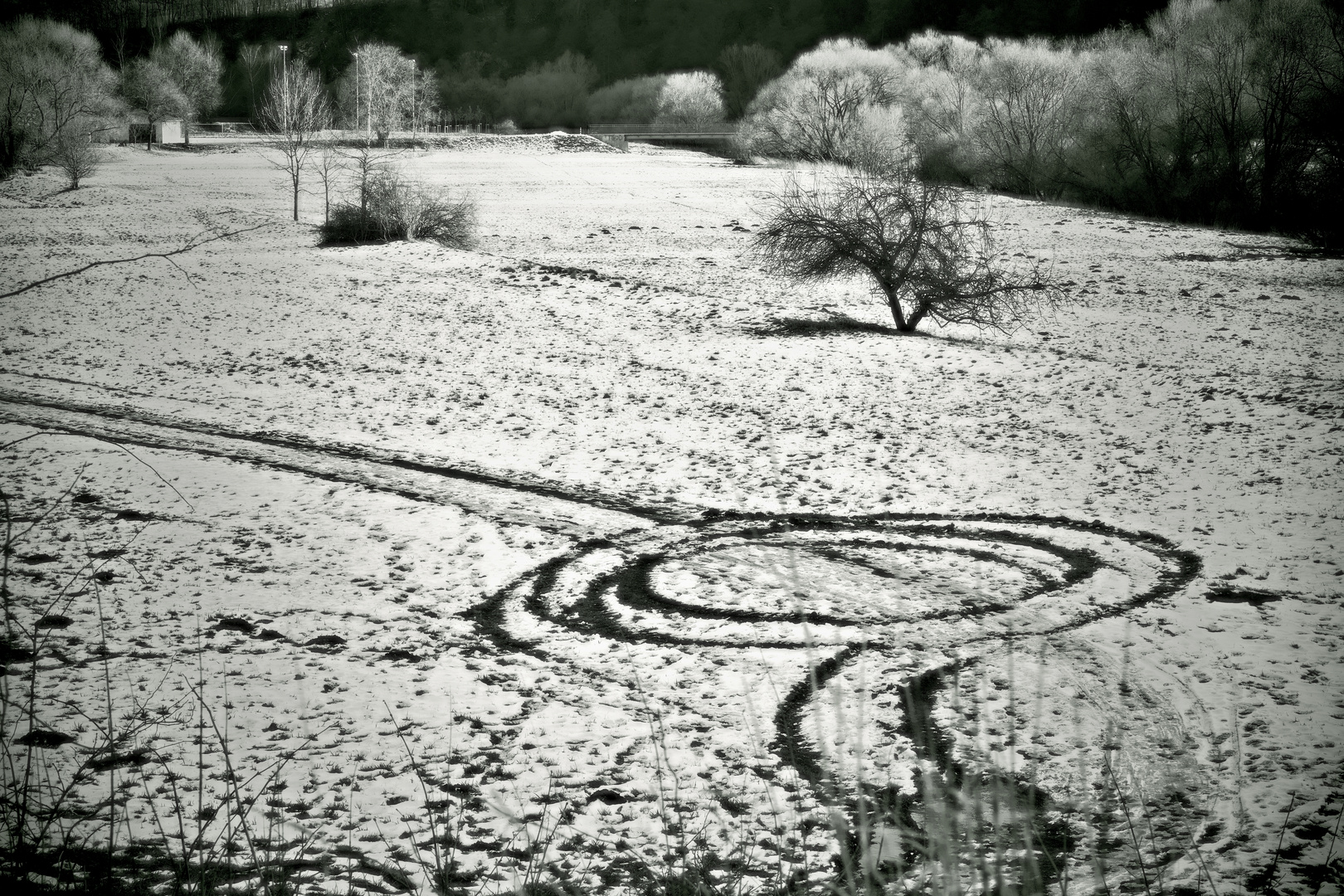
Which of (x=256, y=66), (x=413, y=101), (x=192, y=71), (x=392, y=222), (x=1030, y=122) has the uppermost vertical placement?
(x=256, y=66)

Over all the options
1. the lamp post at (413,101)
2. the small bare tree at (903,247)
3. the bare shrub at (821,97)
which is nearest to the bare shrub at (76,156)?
the small bare tree at (903,247)

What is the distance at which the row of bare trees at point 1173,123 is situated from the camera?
95.9ft

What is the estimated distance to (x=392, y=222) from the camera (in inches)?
954

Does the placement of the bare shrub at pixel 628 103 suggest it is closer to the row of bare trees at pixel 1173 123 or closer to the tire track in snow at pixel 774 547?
the row of bare trees at pixel 1173 123

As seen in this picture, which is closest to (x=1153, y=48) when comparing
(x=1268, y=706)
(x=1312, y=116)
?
(x=1312, y=116)

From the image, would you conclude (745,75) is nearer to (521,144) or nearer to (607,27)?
(521,144)

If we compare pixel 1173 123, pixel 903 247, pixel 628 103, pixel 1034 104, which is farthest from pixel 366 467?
pixel 628 103

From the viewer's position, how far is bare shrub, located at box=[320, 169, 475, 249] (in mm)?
24188

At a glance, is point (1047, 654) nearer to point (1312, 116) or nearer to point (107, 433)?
point (107, 433)

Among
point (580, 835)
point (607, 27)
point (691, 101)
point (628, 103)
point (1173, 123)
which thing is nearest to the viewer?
point (580, 835)

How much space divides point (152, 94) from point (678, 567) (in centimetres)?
7867

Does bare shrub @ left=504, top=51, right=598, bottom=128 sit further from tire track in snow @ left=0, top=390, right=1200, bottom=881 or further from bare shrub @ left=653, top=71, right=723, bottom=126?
tire track in snow @ left=0, top=390, right=1200, bottom=881

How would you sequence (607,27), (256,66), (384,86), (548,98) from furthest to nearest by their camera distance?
(607,27), (548,98), (256,66), (384,86)

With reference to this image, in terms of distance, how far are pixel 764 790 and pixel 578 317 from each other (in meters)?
12.4
